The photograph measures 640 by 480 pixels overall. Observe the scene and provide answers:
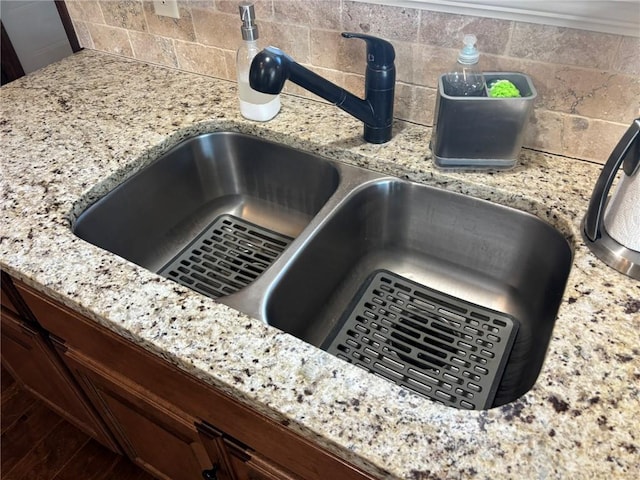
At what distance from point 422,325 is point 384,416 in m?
0.36

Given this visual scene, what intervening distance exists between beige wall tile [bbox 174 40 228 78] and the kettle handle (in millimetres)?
911

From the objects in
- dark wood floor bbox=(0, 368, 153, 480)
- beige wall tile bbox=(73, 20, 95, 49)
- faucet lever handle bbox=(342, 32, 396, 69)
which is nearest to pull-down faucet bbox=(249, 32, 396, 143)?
faucet lever handle bbox=(342, 32, 396, 69)

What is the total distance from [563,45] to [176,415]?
3.06ft

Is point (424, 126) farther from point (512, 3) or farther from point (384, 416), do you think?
point (384, 416)

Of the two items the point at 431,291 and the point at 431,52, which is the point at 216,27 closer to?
the point at 431,52

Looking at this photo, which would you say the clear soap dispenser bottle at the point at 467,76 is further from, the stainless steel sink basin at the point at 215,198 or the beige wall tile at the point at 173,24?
the beige wall tile at the point at 173,24

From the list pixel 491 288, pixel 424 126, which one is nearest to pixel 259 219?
pixel 424 126

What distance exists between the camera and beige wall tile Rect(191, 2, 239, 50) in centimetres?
118

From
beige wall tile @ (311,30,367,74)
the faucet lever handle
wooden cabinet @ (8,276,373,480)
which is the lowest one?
wooden cabinet @ (8,276,373,480)

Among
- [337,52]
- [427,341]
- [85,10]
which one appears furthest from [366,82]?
[85,10]

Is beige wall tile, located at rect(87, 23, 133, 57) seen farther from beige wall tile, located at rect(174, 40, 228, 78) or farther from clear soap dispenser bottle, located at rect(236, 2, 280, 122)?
clear soap dispenser bottle, located at rect(236, 2, 280, 122)

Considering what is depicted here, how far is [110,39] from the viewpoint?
4.65 feet

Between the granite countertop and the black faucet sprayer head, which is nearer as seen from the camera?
the granite countertop

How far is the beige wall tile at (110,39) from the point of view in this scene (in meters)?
1.39
